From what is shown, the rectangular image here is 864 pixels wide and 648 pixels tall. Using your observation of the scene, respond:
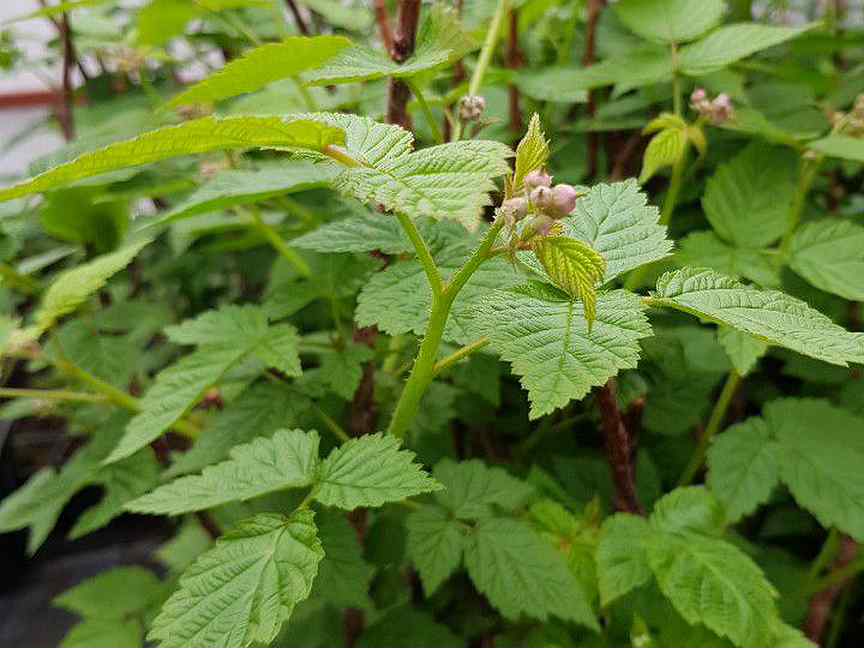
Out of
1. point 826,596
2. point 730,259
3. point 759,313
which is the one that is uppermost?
point 759,313

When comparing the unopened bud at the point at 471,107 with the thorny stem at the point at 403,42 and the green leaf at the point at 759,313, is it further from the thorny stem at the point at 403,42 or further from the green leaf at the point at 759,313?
the green leaf at the point at 759,313

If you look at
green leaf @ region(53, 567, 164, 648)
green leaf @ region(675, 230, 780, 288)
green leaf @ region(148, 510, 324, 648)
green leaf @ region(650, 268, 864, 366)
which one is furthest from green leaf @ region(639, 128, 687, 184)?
green leaf @ region(53, 567, 164, 648)

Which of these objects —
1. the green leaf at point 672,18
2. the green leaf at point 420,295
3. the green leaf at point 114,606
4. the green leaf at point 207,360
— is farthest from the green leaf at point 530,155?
the green leaf at point 114,606

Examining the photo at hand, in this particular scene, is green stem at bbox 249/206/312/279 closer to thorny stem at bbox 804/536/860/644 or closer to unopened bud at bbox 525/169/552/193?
unopened bud at bbox 525/169/552/193

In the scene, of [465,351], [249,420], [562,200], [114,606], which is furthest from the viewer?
[114,606]

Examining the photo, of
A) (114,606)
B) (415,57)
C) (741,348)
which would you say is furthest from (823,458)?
(114,606)

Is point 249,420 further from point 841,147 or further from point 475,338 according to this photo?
point 841,147
